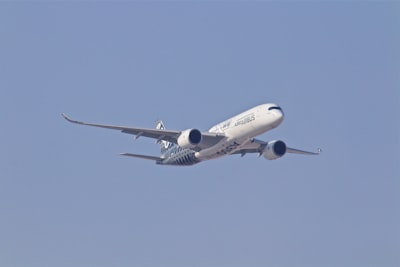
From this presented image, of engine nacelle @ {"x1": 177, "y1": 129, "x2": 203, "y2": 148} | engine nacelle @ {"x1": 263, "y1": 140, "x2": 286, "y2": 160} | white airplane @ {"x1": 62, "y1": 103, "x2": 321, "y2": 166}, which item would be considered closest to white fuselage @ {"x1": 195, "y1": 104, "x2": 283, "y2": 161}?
white airplane @ {"x1": 62, "y1": 103, "x2": 321, "y2": 166}

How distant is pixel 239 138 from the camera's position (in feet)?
212

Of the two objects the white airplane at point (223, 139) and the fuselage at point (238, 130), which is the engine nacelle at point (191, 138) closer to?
the white airplane at point (223, 139)

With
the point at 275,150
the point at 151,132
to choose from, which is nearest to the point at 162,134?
the point at 151,132

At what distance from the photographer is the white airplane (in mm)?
63031

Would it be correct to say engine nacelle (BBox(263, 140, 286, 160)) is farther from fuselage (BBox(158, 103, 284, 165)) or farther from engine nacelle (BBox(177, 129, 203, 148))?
engine nacelle (BBox(177, 129, 203, 148))

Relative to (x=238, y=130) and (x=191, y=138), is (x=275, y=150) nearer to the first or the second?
(x=238, y=130)

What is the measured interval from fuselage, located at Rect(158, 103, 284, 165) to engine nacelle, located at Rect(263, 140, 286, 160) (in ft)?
11.7

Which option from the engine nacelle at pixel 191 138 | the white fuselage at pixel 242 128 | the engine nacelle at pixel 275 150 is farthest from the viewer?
the engine nacelle at pixel 275 150

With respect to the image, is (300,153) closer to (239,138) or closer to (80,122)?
(239,138)

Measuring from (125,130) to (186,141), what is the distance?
15.9ft

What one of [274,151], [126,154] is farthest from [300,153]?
[126,154]

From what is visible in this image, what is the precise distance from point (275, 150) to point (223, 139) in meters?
5.93

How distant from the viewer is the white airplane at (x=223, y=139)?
63031 mm

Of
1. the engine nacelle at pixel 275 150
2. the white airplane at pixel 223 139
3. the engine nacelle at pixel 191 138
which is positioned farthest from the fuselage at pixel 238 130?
the engine nacelle at pixel 275 150
